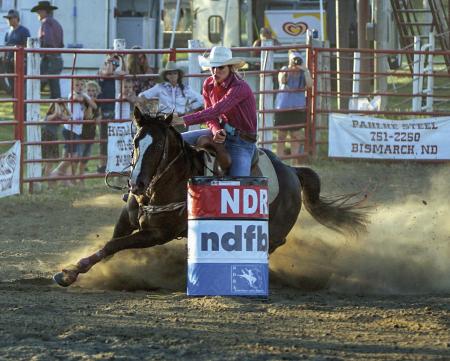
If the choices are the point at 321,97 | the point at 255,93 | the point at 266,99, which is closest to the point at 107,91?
the point at 255,93

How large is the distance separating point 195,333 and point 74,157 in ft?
25.1

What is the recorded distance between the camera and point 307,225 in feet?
33.6

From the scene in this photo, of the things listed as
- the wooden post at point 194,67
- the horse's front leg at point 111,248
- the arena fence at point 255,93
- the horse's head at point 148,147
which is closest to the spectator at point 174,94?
the arena fence at point 255,93

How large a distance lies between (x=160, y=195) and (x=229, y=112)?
2.55ft

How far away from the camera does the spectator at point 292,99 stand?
14.6 m

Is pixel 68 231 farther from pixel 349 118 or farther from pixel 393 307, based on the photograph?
pixel 349 118

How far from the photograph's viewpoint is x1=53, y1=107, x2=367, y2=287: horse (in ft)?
22.2

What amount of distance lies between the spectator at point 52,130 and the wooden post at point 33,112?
0.22 m

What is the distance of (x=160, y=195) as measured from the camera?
Answer: 7098mm

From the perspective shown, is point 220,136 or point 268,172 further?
point 268,172

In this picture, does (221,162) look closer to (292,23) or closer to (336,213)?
(336,213)

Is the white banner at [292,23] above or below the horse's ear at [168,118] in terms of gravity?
above

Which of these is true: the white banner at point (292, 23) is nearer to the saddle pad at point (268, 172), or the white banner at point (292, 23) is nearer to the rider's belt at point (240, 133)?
the saddle pad at point (268, 172)

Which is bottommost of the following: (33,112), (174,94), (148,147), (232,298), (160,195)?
(232,298)
